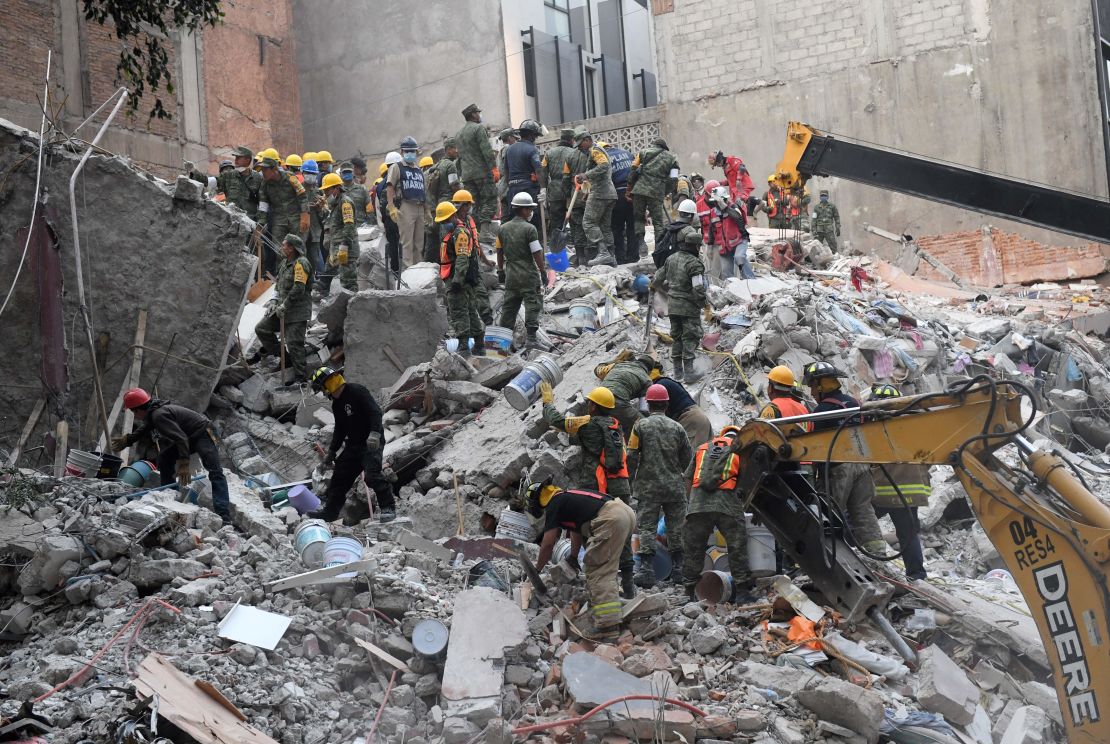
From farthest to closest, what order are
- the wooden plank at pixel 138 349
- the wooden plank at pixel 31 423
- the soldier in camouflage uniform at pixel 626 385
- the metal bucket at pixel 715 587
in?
the wooden plank at pixel 138 349, the wooden plank at pixel 31 423, the soldier in camouflage uniform at pixel 626 385, the metal bucket at pixel 715 587

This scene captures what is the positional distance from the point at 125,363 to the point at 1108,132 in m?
19.2

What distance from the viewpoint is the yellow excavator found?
18.2 ft

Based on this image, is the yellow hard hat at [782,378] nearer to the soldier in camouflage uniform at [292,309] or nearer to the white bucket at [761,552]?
the white bucket at [761,552]

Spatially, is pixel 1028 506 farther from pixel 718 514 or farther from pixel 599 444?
pixel 599 444

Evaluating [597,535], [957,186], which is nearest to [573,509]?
[597,535]

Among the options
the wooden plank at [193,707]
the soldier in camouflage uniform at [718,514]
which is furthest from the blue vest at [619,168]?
the wooden plank at [193,707]

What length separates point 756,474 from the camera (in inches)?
302

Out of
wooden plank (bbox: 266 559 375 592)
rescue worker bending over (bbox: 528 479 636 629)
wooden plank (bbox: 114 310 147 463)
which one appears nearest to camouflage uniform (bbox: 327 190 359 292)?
wooden plank (bbox: 114 310 147 463)

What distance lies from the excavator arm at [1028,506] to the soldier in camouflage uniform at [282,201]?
32.0 feet

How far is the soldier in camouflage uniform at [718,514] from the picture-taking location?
7.96 meters

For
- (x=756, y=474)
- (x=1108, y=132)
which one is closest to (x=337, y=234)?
(x=756, y=474)

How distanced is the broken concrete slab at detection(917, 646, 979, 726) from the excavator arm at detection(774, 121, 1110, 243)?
5.70 metres

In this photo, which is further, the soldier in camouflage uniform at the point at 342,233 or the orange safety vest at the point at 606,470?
the soldier in camouflage uniform at the point at 342,233

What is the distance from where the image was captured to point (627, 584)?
8344 millimetres
